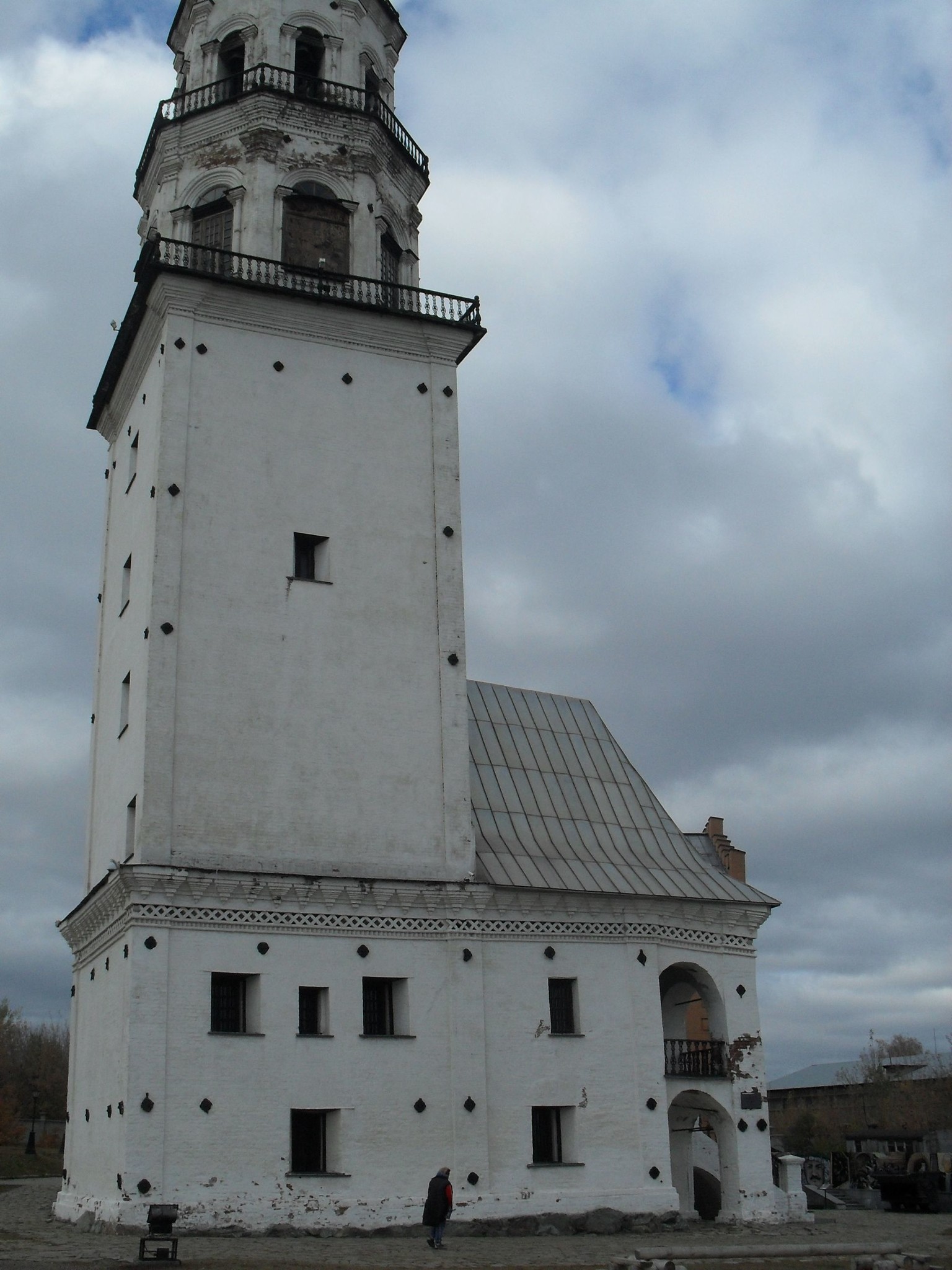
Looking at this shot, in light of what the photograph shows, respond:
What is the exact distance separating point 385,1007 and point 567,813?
653 centimetres

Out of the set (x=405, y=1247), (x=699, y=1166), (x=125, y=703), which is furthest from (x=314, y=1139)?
(x=699, y=1166)

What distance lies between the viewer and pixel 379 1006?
2256 cm

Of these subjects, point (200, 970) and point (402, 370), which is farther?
point (402, 370)

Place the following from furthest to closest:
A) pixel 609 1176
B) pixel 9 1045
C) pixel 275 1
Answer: pixel 9 1045
pixel 275 1
pixel 609 1176

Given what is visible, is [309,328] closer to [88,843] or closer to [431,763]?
[431,763]

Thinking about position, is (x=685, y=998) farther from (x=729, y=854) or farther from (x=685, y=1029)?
(x=729, y=854)

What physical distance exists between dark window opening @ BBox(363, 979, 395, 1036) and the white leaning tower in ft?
0.26

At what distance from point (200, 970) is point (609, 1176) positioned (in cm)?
793

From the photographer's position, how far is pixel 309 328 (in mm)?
25703

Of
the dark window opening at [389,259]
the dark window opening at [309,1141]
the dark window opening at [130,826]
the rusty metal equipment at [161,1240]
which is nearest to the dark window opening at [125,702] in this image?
the dark window opening at [130,826]

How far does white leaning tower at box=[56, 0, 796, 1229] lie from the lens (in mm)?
21172

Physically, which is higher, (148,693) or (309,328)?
(309,328)

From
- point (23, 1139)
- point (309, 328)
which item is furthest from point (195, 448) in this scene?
point (23, 1139)

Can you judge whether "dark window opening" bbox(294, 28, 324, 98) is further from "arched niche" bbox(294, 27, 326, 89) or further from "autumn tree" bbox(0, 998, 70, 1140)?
"autumn tree" bbox(0, 998, 70, 1140)
